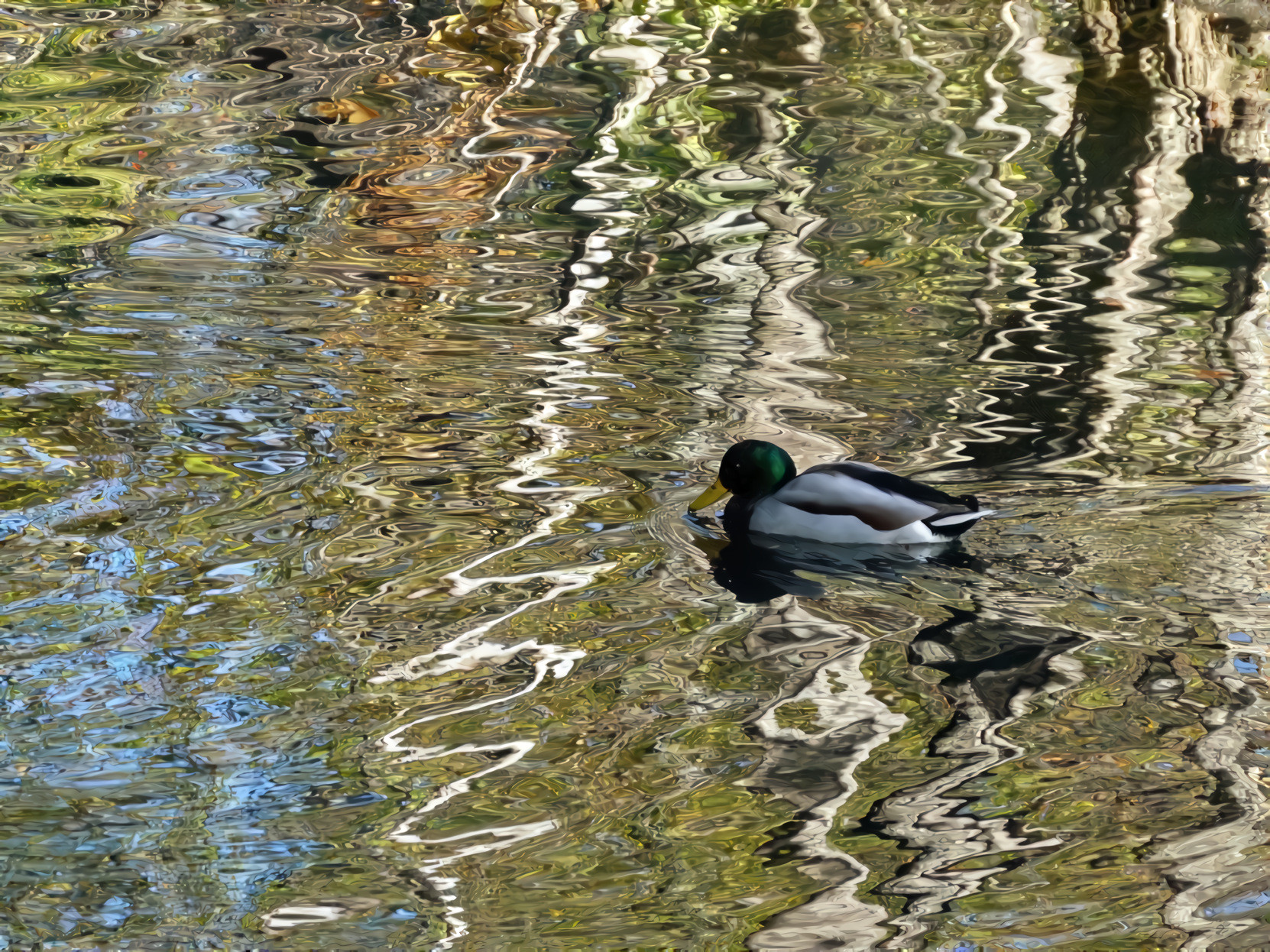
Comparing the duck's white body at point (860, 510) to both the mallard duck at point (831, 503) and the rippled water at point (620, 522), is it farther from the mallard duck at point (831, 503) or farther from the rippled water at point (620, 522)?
the rippled water at point (620, 522)

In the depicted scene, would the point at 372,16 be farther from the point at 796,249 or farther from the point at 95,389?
the point at 95,389

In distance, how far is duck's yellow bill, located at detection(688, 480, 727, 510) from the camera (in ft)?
19.6

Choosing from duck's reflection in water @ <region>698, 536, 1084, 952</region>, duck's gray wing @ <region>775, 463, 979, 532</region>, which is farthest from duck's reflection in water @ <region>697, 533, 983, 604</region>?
duck's gray wing @ <region>775, 463, 979, 532</region>

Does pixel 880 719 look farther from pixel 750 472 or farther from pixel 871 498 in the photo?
pixel 750 472

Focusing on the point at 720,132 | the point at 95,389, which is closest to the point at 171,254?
the point at 95,389

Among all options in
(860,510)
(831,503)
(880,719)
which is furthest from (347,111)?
(880,719)

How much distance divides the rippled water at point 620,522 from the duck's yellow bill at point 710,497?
0.43ft

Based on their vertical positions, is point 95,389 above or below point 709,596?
above

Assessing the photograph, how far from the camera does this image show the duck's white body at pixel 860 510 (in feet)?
18.2

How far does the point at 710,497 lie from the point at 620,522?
1.38ft

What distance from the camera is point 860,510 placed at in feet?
18.6

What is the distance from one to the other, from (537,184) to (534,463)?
172 inches

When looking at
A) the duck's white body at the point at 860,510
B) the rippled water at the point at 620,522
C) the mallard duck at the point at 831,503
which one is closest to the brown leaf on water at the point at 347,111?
the rippled water at the point at 620,522

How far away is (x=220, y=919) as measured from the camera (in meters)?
3.62
